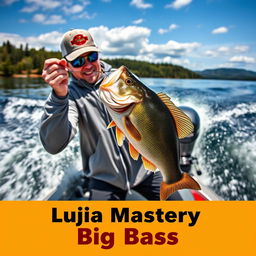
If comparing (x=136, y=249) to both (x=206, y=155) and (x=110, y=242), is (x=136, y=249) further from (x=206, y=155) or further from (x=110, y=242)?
(x=206, y=155)

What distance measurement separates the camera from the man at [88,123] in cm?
138

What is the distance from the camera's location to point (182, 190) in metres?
3.11

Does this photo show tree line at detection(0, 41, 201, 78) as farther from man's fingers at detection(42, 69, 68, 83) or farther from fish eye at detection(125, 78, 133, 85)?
A: fish eye at detection(125, 78, 133, 85)

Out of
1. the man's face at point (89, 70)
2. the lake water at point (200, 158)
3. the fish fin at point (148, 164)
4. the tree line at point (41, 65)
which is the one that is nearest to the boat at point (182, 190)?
the lake water at point (200, 158)

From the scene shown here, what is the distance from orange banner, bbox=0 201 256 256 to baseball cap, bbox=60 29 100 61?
129cm

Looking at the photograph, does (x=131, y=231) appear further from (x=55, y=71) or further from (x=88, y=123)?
(x=55, y=71)

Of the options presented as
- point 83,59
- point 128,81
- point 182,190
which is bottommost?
point 182,190

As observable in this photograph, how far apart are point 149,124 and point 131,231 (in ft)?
4.54

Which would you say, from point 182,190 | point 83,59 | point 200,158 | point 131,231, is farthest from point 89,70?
point 200,158

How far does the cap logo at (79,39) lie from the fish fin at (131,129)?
0.68 m

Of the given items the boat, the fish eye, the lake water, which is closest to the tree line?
the lake water

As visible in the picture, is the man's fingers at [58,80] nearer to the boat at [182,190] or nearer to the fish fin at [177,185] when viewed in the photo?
the fish fin at [177,185]

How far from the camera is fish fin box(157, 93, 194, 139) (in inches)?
38.5

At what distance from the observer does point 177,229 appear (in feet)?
6.70
